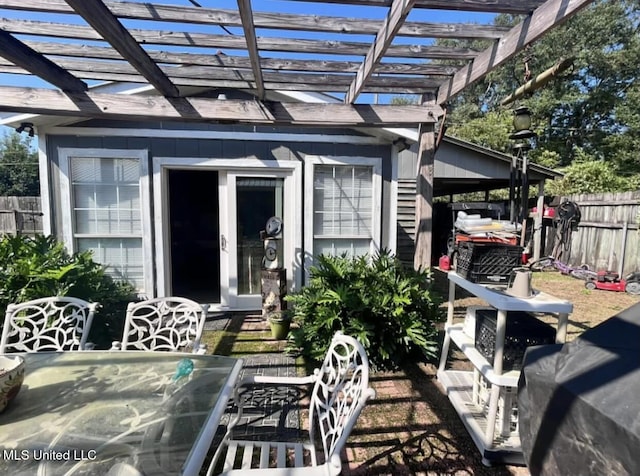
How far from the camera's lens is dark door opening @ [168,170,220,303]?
6.40m

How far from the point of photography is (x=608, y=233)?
634cm

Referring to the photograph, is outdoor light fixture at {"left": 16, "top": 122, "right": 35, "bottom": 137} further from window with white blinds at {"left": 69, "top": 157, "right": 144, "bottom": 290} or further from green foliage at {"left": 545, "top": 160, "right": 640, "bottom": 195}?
green foliage at {"left": 545, "top": 160, "right": 640, "bottom": 195}

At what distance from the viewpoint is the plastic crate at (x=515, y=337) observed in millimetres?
1874

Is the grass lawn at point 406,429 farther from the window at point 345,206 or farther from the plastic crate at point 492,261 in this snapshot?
the window at point 345,206

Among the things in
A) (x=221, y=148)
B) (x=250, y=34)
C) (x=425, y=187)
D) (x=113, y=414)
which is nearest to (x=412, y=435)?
(x=113, y=414)

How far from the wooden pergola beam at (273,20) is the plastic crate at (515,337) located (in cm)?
180

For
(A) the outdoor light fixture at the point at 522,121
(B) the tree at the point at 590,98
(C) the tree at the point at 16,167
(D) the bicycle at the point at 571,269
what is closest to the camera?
(A) the outdoor light fixture at the point at 522,121

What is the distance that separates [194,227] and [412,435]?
20.1ft

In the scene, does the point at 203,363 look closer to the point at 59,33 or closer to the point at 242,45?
the point at 242,45

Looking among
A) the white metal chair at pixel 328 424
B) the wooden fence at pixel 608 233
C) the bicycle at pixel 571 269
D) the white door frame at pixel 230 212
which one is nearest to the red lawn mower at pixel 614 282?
the bicycle at pixel 571 269

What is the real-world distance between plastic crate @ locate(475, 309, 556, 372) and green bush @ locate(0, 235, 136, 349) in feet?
10.8

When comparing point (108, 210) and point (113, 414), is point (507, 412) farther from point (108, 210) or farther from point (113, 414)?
point (108, 210)

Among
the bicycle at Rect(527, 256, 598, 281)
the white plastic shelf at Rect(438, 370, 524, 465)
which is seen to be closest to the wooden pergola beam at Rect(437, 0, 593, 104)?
→ the white plastic shelf at Rect(438, 370, 524, 465)

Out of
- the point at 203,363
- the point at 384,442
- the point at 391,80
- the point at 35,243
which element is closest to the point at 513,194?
the point at 391,80
